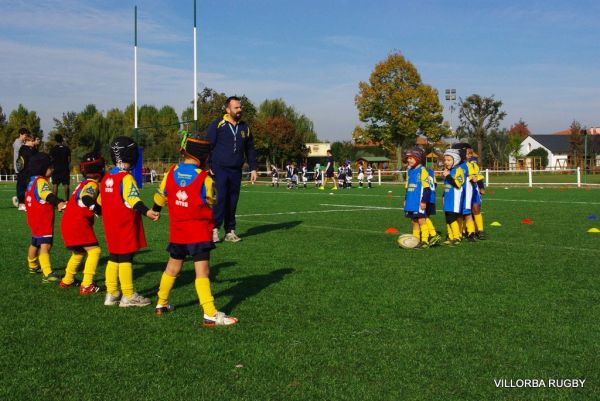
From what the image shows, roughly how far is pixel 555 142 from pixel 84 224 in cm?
12431

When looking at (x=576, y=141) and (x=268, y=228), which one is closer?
(x=268, y=228)

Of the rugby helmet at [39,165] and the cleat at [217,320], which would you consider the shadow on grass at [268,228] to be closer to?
the rugby helmet at [39,165]

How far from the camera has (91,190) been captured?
22.3 feet

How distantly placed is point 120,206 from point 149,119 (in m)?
97.0

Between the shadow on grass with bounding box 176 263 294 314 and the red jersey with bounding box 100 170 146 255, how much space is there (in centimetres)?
77

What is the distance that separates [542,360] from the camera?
4266mm

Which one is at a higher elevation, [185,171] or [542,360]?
[185,171]

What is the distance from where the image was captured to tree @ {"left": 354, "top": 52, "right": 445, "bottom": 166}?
174ft

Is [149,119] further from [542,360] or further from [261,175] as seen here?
[542,360]

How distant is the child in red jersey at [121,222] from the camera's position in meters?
6.07

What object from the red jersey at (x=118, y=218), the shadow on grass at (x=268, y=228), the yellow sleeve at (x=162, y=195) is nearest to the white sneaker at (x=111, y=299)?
the red jersey at (x=118, y=218)

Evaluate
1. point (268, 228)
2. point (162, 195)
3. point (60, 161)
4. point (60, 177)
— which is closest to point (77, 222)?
point (162, 195)

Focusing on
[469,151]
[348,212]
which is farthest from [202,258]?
[348,212]

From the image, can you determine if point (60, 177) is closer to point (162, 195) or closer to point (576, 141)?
point (162, 195)
